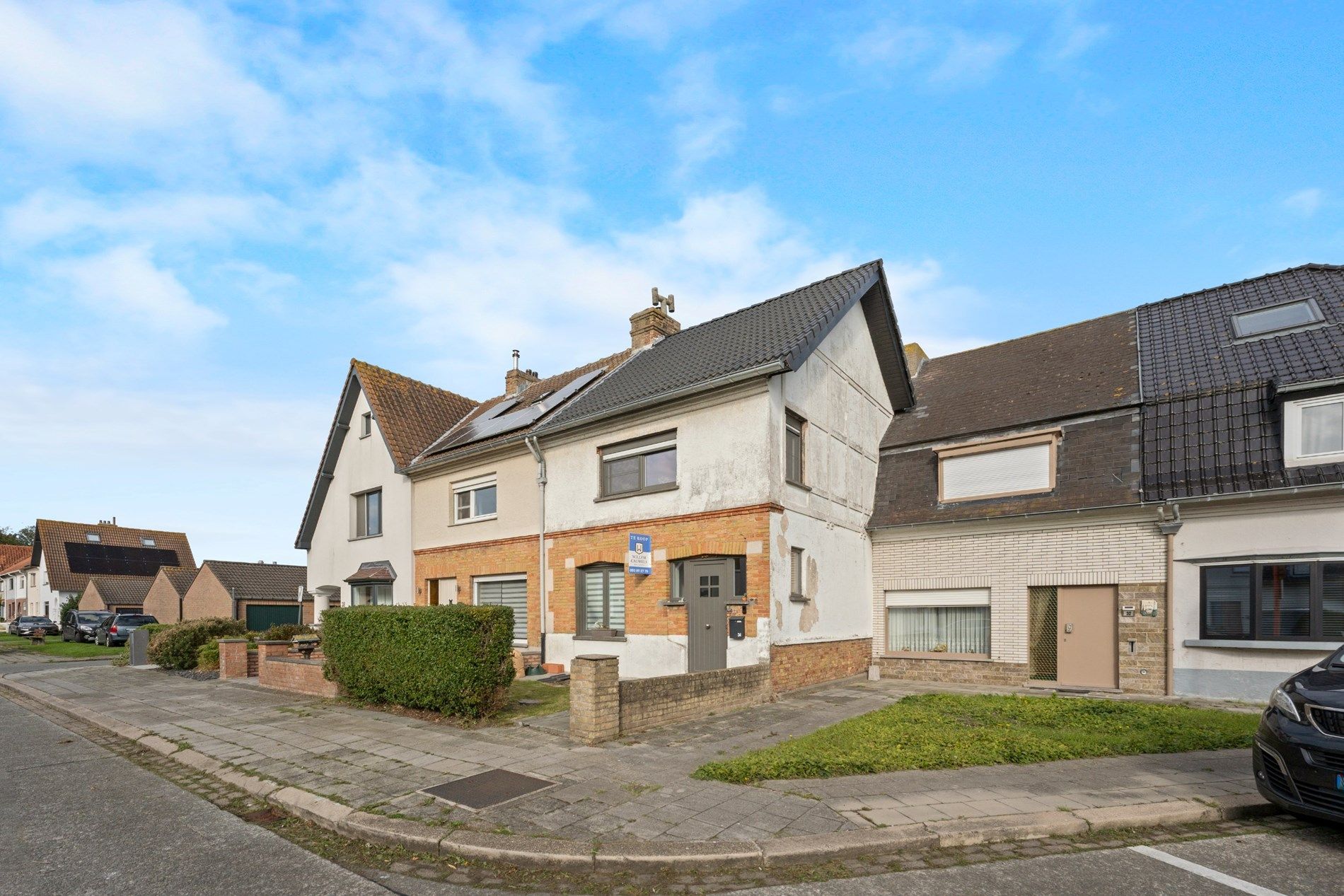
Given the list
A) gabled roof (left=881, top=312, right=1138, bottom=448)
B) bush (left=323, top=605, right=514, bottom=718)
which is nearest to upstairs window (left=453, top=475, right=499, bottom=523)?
bush (left=323, top=605, right=514, bottom=718)

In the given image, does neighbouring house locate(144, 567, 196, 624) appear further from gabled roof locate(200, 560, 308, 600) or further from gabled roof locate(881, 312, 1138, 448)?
gabled roof locate(881, 312, 1138, 448)

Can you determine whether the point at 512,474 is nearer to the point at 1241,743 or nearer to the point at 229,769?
the point at 229,769

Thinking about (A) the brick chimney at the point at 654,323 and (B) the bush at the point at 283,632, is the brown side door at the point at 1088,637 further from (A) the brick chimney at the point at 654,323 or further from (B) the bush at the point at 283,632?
(B) the bush at the point at 283,632

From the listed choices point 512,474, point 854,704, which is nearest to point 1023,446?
point 854,704

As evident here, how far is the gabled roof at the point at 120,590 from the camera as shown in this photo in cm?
4622

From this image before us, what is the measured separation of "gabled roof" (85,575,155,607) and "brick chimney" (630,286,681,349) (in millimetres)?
40547

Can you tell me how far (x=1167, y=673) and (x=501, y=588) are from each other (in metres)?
14.0

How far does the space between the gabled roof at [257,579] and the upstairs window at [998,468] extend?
92.1 ft

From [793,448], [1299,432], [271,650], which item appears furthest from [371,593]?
[1299,432]

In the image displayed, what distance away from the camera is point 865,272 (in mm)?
16219

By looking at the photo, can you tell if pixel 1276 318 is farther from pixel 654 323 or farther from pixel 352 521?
pixel 352 521

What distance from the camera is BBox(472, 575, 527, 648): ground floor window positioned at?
Answer: 59.3 feet

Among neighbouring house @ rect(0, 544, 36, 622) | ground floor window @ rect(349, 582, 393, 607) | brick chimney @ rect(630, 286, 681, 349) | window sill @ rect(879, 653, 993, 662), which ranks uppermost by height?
brick chimney @ rect(630, 286, 681, 349)

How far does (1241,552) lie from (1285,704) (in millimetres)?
7574
